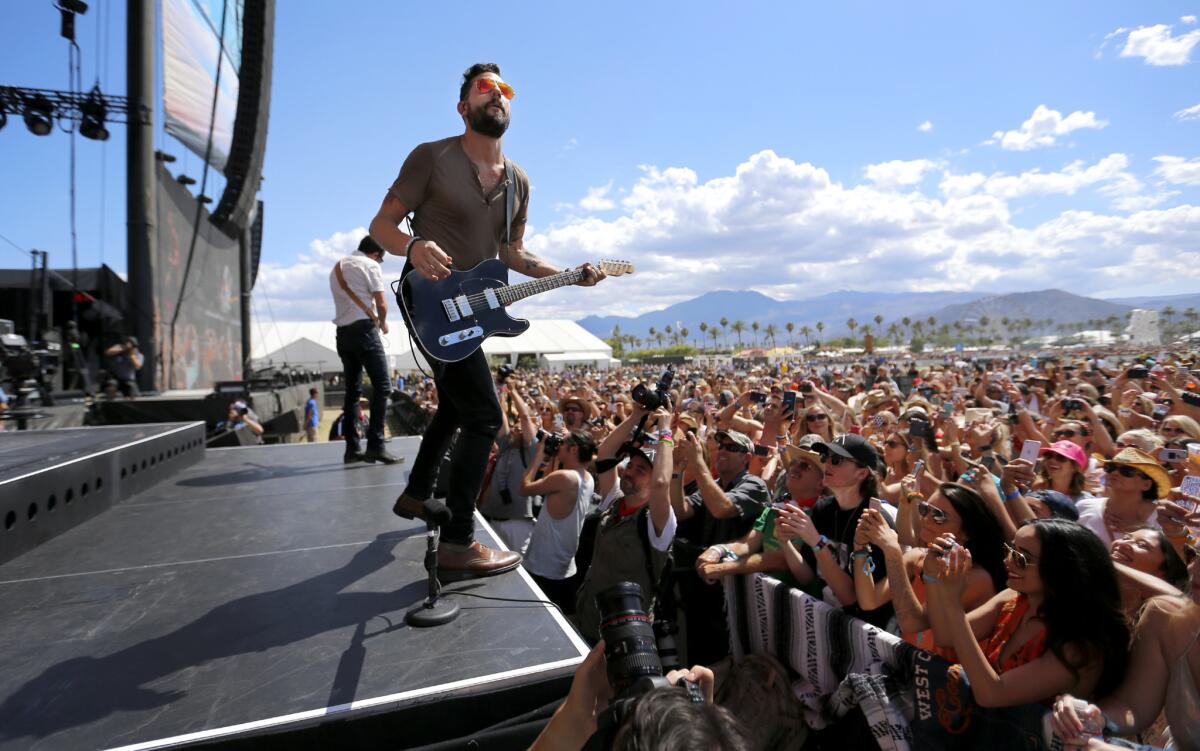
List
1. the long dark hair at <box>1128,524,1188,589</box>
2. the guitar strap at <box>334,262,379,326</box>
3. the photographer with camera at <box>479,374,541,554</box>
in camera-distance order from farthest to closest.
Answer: the photographer with camera at <box>479,374,541,554</box>
the guitar strap at <box>334,262,379,326</box>
the long dark hair at <box>1128,524,1188,589</box>

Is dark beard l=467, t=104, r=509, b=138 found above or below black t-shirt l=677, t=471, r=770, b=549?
above

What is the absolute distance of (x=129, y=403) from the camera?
1005 centimetres

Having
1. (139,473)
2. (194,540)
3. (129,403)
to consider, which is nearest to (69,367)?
(129,403)

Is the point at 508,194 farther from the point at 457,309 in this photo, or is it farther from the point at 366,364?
the point at 366,364

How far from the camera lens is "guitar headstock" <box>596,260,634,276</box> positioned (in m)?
3.03

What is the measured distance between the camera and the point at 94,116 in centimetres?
1384

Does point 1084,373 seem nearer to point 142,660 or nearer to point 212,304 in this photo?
point 142,660

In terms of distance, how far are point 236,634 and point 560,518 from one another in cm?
248

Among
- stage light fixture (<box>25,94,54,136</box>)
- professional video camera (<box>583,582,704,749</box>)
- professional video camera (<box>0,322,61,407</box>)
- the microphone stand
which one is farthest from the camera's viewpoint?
stage light fixture (<box>25,94,54,136</box>)

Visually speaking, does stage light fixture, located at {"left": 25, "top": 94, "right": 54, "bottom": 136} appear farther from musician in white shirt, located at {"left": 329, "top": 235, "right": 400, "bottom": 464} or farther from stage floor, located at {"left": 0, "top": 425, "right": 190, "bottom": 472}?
musician in white shirt, located at {"left": 329, "top": 235, "right": 400, "bottom": 464}

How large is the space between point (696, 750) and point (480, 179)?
6.95 ft

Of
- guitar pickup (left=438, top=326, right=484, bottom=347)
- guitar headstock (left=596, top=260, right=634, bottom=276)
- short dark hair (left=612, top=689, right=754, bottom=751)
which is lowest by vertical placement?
short dark hair (left=612, top=689, right=754, bottom=751)

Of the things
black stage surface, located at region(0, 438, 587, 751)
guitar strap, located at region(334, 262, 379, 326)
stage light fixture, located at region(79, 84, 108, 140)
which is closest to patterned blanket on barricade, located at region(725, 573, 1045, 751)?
black stage surface, located at region(0, 438, 587, 751)

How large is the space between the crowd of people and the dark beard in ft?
4.87
